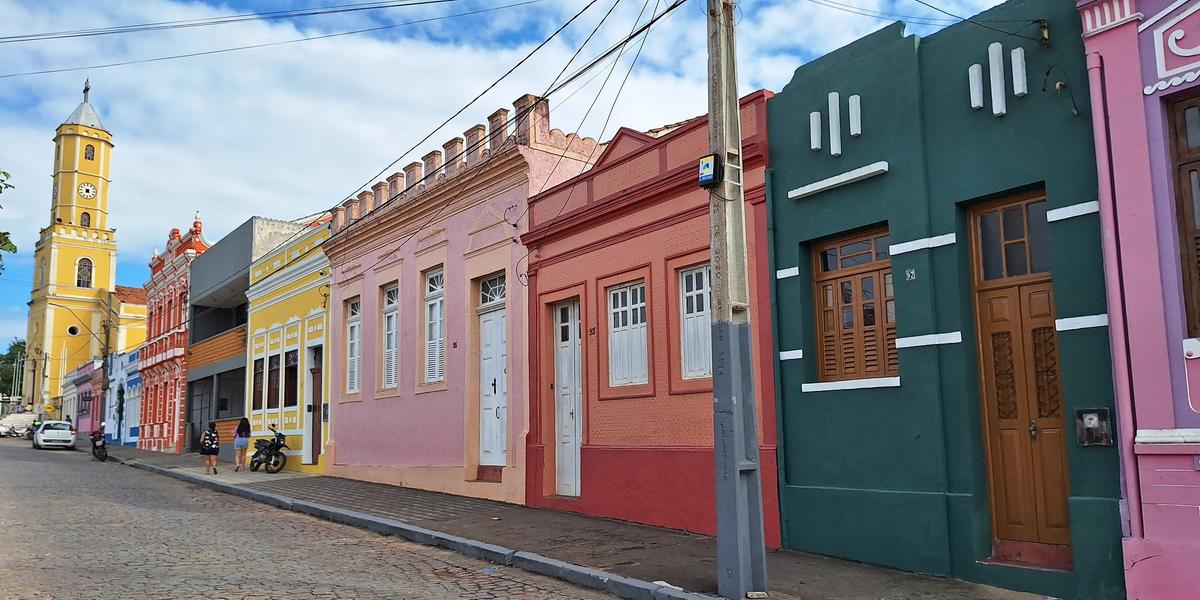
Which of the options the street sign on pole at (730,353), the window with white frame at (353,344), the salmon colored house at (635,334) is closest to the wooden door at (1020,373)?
the street sign on pole at (730,353)

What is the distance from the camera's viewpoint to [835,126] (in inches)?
350

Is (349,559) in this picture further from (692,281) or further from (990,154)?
(990,154)

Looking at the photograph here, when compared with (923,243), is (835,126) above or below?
above

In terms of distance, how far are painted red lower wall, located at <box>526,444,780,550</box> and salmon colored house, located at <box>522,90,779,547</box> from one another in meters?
0.02

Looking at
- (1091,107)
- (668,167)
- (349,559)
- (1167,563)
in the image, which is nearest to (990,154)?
(1091,107)

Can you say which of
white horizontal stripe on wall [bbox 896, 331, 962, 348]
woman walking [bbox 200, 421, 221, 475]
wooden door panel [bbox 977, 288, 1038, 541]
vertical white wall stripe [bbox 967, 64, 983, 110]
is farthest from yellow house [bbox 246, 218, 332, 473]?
vertical white wall stripe [bbox 967, 64, 983, 110]

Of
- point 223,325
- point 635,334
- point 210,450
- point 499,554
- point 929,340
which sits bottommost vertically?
point 499,554

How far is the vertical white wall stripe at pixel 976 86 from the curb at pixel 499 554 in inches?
179

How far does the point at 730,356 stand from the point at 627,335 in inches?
177

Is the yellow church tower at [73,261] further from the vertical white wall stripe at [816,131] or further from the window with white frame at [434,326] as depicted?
the vertical white wall stripe at [816,131]

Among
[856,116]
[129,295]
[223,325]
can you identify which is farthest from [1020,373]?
[129,295]

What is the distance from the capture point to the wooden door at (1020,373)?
7.34 meters

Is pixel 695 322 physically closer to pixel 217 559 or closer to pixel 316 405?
pixel 217 559

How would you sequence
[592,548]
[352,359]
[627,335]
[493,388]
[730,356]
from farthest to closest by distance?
[352,359] < [493,388] < [627,335] < [592,548] < [730,356]
